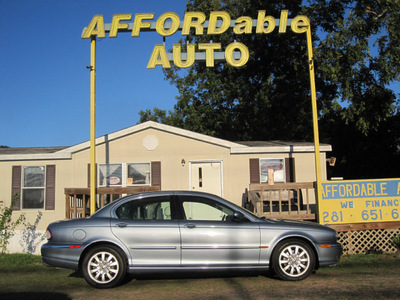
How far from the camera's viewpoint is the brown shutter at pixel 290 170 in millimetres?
11312

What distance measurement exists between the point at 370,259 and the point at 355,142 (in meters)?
14.8

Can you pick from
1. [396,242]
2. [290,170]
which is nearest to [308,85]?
[290,170]

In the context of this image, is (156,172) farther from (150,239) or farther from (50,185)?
(150,239)

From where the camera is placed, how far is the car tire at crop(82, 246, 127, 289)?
5.77m

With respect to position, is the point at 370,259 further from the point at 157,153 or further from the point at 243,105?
the point at 243,105

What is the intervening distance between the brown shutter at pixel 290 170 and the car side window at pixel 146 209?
6.01 meters

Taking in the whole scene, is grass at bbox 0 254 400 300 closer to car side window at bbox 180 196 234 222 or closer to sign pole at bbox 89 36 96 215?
car side window at bbox 180 196 234 222

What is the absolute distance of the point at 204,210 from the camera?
5.97 metres

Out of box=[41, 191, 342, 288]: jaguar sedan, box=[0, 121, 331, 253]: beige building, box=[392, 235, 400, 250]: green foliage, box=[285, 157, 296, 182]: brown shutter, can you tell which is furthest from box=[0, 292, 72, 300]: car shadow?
box=[285, 157, 296, 182]: brown shutter

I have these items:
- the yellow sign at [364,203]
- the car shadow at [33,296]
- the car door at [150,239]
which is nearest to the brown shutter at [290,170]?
the yellow sign at [364,203]

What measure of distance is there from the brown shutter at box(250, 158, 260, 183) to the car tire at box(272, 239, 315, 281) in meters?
5.21

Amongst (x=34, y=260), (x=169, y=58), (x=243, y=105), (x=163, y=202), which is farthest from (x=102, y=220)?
(x=243, y=105)

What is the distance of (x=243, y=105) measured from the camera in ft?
69.1

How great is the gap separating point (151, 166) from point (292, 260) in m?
6.13
